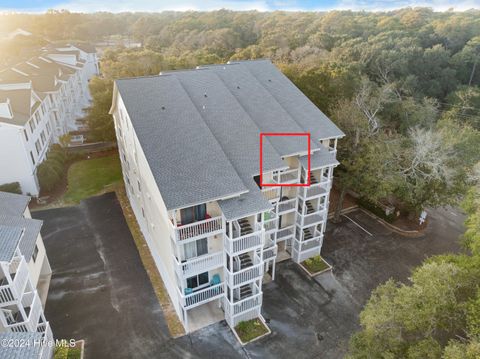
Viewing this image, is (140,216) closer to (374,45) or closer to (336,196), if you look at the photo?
(336,196)

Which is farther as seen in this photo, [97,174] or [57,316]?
[97,174]

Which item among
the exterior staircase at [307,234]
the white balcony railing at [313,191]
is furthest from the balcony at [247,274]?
the exterior staircase at [307,234]

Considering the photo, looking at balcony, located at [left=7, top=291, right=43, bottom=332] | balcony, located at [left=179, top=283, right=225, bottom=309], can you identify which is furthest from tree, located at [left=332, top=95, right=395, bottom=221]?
balcony, located at [left=7, top=291, right=43, bottom=332]

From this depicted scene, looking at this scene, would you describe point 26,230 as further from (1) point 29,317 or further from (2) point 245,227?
(2) point 245,227

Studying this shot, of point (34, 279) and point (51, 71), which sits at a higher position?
point (51, 71)

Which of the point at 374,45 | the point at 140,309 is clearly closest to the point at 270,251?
the point at 140,309

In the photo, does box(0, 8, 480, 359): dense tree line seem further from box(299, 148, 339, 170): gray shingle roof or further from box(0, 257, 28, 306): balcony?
box(0, 257, 28, 306): balcony
